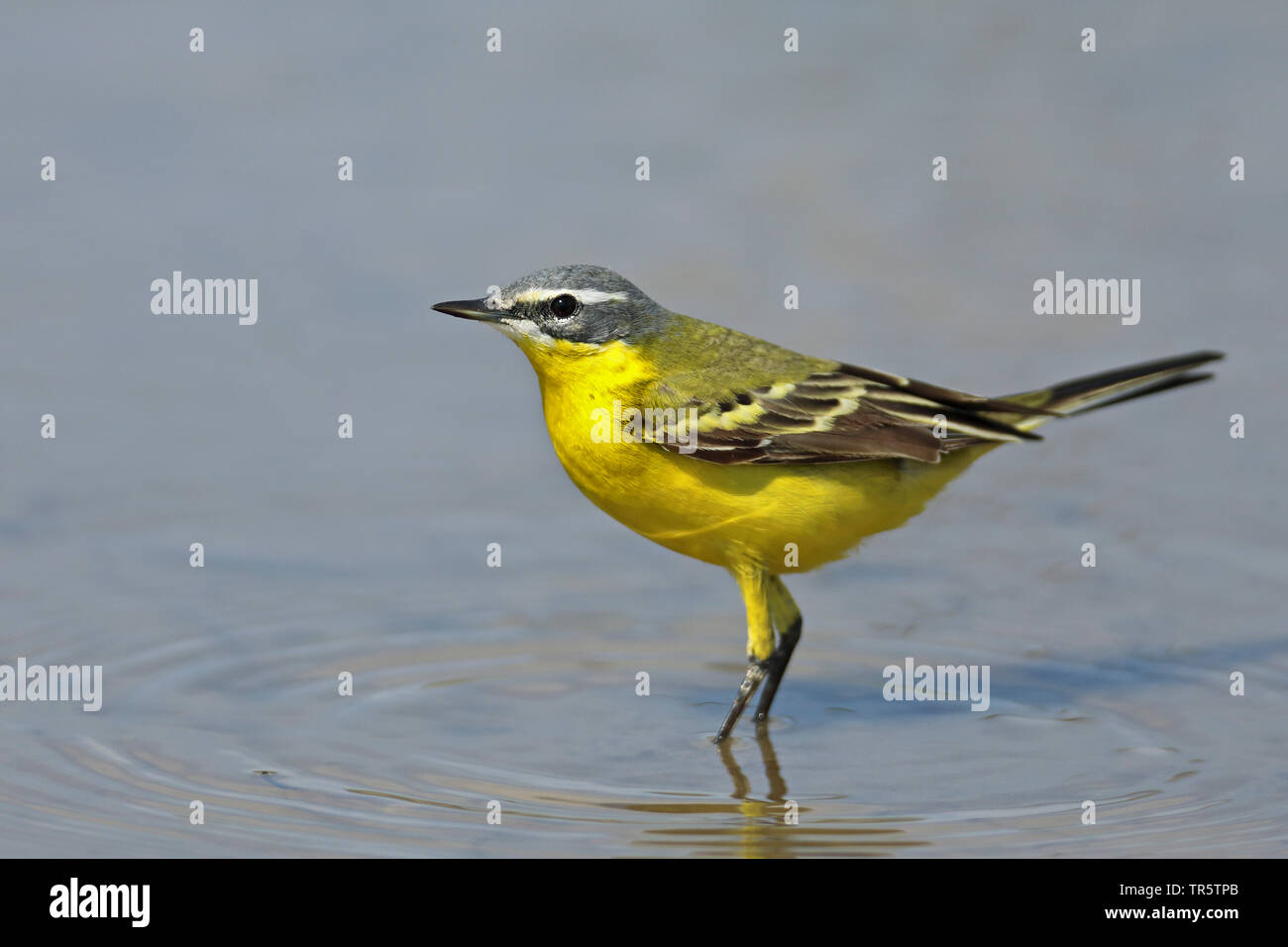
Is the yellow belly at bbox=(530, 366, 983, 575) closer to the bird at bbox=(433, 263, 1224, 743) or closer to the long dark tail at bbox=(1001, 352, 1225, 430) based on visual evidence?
the bird at bbox=(433, 263, 1224, 743)

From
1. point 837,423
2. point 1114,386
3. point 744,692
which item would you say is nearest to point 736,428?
point 837,423

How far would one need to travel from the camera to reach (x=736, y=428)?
29.6 feet

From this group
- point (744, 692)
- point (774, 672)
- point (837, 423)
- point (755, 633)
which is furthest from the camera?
point (774, 672)

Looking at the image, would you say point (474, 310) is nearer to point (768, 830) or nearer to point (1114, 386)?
point (768, 830)

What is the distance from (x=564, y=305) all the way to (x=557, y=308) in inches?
1.4

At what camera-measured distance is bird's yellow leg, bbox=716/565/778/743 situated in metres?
9.35

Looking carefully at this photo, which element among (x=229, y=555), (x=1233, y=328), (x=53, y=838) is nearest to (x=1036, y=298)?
(x=1233, y=328)

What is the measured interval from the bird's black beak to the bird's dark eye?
25 centimetres

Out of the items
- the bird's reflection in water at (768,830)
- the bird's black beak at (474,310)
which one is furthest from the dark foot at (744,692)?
the bird's black beak at (474,310)

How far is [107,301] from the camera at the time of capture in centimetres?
1354

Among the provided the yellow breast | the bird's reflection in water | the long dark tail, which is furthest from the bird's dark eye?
the bird's reflection in water

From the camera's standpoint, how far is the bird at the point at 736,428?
8.95 meters

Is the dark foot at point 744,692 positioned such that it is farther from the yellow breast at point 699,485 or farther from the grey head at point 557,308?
the grey head at point 557,308

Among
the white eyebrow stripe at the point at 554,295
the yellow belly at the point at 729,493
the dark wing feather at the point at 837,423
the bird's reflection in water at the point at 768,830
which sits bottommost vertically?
the bird's reflection in water at the point at 768,830
